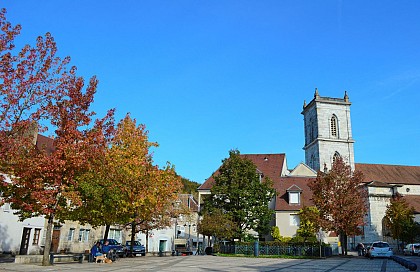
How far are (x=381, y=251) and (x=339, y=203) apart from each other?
4.96 meters

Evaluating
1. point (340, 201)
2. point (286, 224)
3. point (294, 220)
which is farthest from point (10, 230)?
point (294, 220)

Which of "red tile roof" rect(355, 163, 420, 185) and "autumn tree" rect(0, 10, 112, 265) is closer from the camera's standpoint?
"autumn tree" rect(0, 10, 112, 265)

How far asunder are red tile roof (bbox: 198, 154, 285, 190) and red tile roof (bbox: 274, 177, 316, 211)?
1659 mm

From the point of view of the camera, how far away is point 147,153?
2733cm

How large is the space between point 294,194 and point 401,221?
14227 mm

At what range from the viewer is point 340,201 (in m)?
31.6

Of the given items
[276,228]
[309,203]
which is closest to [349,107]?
[309,203]

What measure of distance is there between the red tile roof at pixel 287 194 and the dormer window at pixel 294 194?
47 centimetres

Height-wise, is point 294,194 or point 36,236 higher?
point 294,194

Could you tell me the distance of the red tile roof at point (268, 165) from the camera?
48216 millimetres

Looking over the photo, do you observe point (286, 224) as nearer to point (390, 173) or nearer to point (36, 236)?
point (36, 236)

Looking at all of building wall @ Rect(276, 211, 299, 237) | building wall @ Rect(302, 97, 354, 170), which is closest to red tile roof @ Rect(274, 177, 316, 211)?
building wall @ Rect(276, 211, 299, 237)

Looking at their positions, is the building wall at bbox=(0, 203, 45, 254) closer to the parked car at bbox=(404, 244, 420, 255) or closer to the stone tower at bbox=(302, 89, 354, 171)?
the parked car at bbox=(404, 244, 420, 255)

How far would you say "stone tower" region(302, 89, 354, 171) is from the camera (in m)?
65.3
